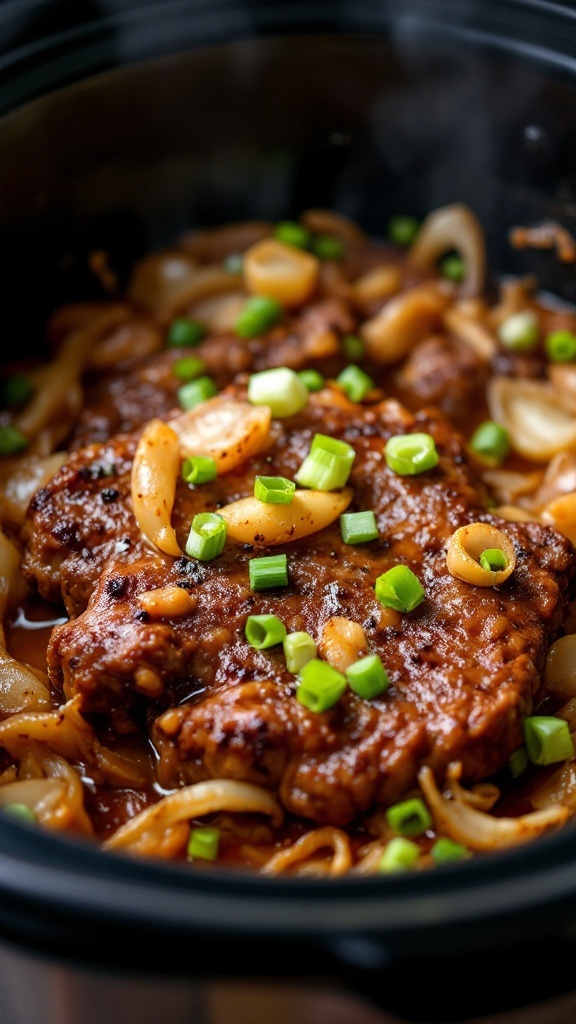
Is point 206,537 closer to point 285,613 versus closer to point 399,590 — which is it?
point 285,613

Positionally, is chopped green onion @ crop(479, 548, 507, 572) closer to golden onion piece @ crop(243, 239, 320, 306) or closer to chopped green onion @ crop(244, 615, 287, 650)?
chopped green onion @ crop(244, 615, 287, 650)

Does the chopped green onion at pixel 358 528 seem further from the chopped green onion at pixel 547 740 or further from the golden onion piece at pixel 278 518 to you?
the chopped green onion at pixel 547 740

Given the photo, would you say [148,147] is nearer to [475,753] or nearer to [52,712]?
[52,712]

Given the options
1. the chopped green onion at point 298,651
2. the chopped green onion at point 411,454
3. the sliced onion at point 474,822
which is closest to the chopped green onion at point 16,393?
the chopped green onion at point 411,454

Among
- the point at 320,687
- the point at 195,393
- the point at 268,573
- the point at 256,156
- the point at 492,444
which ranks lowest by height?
the point at 492,444

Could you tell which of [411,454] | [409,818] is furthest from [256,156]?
[409,818]

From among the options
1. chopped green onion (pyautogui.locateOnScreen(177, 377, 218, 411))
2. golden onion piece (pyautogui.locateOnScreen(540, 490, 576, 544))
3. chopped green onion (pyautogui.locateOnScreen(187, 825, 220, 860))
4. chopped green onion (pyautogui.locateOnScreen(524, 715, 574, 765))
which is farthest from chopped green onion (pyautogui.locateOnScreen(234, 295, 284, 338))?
chopped green onion (pyautogui.locateOnScreen(187, 825, 220, 860))
